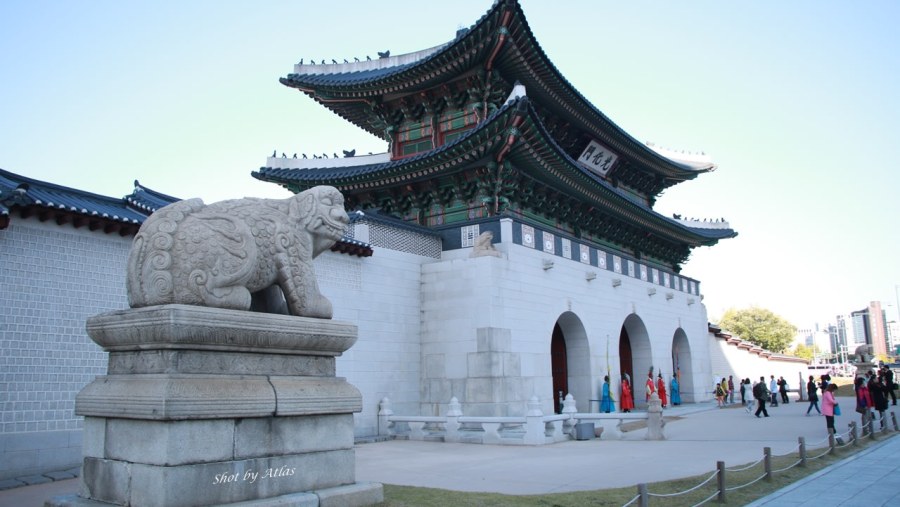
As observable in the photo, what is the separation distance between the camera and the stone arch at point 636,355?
2786 cm

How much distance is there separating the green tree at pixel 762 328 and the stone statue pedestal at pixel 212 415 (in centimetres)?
7327

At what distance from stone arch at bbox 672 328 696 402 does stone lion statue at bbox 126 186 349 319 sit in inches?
1107

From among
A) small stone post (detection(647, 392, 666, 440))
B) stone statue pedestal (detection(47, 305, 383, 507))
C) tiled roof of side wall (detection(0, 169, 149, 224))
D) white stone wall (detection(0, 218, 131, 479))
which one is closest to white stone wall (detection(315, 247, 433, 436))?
tiled roof of side wall (detection(0, 169, 149, 224))

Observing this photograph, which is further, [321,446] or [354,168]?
[354,168]

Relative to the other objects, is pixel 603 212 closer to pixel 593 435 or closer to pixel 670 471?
pixel 593 435

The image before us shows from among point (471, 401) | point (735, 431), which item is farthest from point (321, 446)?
point (735, 431)

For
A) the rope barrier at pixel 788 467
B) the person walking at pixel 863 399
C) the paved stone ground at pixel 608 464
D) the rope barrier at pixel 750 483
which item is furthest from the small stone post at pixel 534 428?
the person walking at pixel 863 399

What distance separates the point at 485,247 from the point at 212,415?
13921 mm

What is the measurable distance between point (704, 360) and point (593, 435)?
18823 mm

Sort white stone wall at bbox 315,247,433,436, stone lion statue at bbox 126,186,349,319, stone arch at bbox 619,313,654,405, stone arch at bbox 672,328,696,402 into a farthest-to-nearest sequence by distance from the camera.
A: 1. stone arch at bbox 672,328,696,402
2. stone arch at bbox 619,313,654,405
3. white stone wall at bbox 315,247,433,436
4. stone lion statue at bbox 126,186,349,319

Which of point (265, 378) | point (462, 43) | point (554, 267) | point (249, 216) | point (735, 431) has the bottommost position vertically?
point (735, 431)

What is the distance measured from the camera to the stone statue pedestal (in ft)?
18.5

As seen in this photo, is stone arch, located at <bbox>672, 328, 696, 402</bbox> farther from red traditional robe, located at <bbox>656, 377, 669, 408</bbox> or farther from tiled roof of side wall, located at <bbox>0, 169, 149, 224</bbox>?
tiled roof of side wall, located at <bbox>0, 169, 149, 224</bbox>

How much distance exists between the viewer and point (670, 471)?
11.2 m
